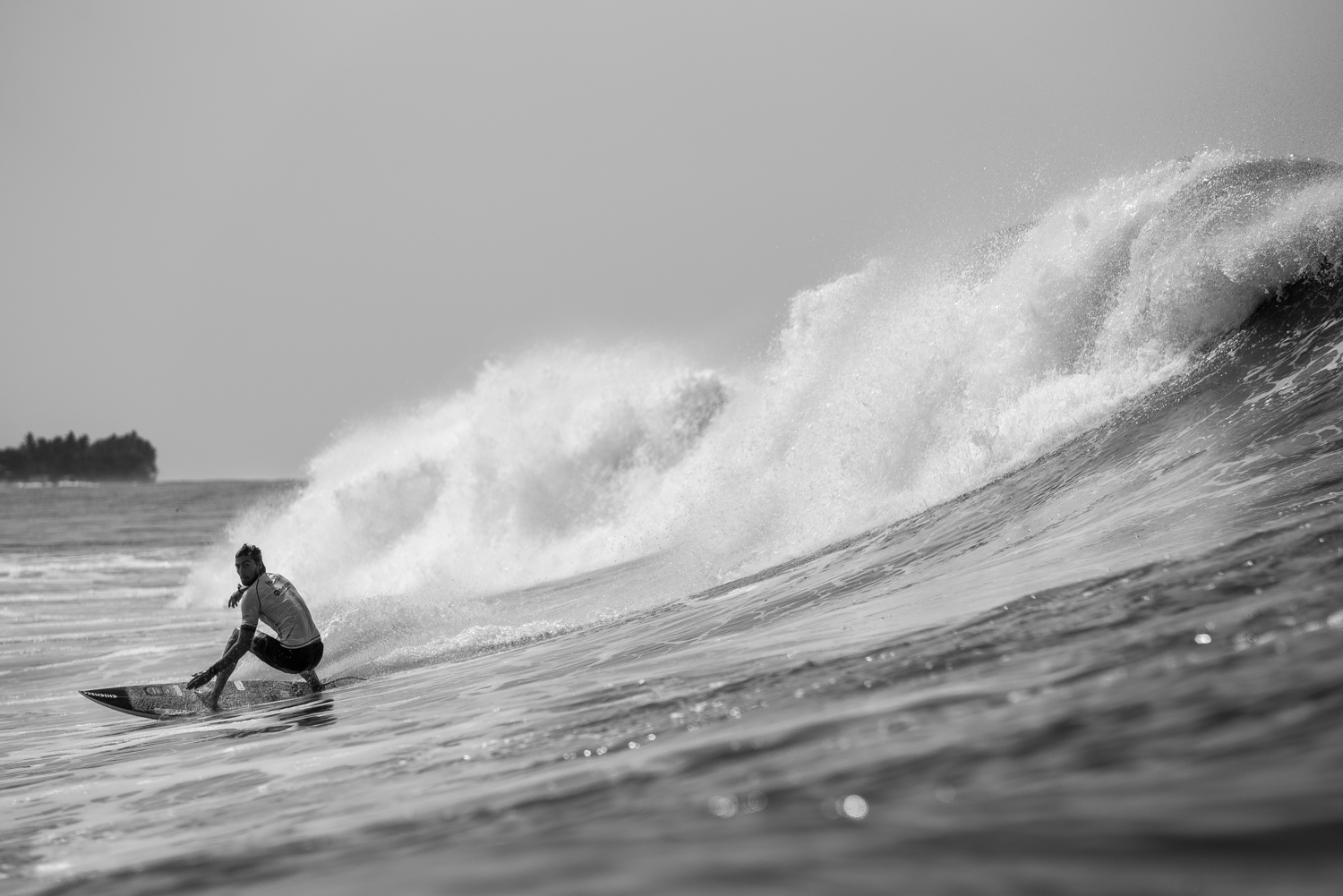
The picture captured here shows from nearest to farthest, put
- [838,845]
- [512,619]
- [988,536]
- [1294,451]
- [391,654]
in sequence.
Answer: [838,845] → [1294,451] → [988,536] → [391,654] → [512,619]

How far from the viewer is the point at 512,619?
13.5 m

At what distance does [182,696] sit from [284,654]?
0.84 meters

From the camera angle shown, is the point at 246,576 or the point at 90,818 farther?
the point at 246,576

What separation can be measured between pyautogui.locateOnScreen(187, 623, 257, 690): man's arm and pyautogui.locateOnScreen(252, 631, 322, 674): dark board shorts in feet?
0.59

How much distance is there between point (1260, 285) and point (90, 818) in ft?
34.8

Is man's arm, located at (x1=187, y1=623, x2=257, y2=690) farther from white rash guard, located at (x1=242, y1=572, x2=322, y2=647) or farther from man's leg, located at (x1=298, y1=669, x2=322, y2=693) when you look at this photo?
man's leg, located at (x1=298, y1=669, x2=322, y2=693)

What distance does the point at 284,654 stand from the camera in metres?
9.62

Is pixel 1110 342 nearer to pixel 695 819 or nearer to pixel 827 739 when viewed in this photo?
pixel 827 739

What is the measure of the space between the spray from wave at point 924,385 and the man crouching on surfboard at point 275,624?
46.2 inches

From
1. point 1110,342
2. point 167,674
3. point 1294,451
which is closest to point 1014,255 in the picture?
point 1110,342

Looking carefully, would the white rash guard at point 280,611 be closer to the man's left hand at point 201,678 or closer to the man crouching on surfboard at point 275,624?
the man crouching on surfboard at point 275,624

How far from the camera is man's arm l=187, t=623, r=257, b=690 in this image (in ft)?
29.4

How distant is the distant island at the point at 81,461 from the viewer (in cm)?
15225

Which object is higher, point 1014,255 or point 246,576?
point 1014,255
